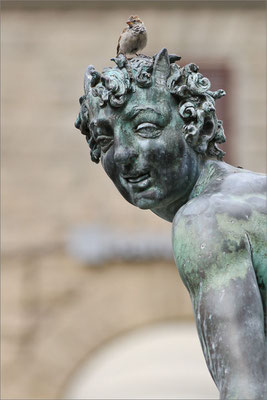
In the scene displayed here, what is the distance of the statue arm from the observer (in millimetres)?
3555

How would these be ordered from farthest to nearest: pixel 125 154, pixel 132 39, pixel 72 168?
1. pixel 72 168
2. pixel 132 39
3. pixel 125 154

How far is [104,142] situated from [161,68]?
0.73ft

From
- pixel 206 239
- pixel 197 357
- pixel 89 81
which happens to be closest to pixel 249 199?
pixel 206 239

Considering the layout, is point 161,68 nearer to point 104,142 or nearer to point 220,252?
point 104,142

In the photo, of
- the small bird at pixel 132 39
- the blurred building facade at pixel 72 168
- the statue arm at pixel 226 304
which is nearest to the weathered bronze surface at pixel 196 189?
the statue arm at pixel 226 304

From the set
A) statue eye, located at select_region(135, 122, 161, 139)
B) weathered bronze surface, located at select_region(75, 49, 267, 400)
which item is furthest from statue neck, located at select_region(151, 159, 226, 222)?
statue eye, located at select_region(135, 122, 161, 139)

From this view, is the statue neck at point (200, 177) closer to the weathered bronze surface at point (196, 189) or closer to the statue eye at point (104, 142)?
the weathered bronze surface at point (196, 189)

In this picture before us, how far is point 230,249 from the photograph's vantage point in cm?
364

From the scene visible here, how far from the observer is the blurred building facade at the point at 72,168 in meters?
14.7

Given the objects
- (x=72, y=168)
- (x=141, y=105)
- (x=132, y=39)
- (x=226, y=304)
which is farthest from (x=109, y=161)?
(x=72, y=168)

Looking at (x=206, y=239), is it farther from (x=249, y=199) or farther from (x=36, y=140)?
(x=36, y=140)

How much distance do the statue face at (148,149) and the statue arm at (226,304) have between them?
0.23 metres

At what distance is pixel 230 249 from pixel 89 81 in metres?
0.61

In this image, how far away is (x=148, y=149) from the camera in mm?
3875
